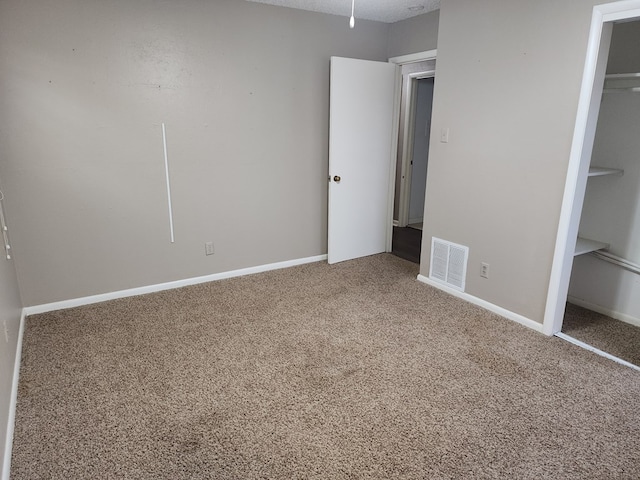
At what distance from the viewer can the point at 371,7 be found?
12.5ft

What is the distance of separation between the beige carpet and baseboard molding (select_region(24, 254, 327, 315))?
10cm

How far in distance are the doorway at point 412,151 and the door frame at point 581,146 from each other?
243 cm

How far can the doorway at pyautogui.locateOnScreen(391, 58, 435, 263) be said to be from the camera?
5.61 meters

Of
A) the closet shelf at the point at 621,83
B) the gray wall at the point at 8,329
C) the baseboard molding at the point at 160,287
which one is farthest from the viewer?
the baseboard molding at the point at 160,287

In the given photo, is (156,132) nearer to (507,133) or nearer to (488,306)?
(507,133)

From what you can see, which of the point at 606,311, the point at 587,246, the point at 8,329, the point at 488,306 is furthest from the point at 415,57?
the point at 8,329

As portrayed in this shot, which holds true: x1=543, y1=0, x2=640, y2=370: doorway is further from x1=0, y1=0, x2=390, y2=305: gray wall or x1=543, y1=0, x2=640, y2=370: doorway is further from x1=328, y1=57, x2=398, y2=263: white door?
x1=0, y1=0, x2=390, y2=305: gray wall

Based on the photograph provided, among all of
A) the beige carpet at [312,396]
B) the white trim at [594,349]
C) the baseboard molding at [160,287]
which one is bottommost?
the beige carpet at [312,396]

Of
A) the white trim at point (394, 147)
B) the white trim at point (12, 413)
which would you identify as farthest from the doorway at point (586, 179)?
the white trim at point (12, 413)

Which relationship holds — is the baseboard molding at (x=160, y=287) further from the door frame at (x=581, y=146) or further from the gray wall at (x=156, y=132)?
the door frame at (x=581, y=146)

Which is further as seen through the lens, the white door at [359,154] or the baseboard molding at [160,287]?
the white door at [359,154]

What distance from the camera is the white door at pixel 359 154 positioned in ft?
13.6

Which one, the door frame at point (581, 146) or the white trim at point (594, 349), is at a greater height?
the door frame at point (581, 146)

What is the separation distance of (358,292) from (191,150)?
76.2 inches
